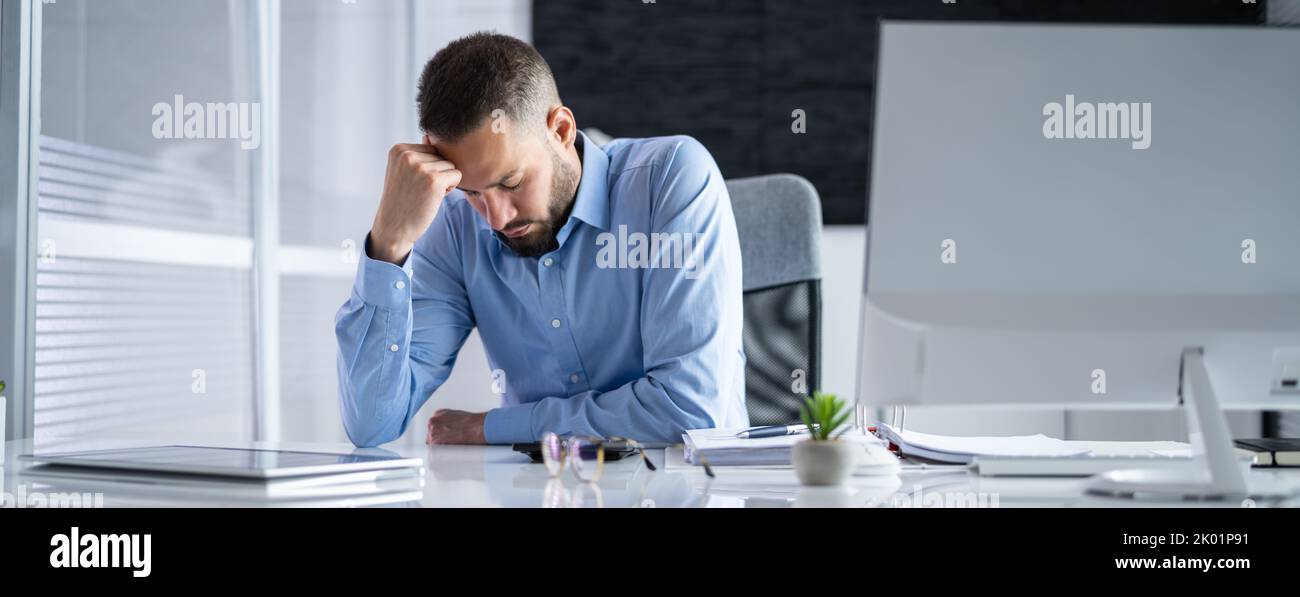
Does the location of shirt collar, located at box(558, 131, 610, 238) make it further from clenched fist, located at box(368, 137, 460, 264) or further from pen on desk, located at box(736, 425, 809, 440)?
pen on desk, located at box(736, 425, 809, 440)

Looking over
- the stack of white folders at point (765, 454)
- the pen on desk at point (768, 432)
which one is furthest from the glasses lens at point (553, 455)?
the pen on desk at point (768, 432)

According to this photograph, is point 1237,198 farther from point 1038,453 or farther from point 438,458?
point 438,458

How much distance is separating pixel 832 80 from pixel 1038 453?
2527 mm

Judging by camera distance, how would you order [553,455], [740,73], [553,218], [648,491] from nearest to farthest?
[648,491], [553,455], [553,218], [740,73]

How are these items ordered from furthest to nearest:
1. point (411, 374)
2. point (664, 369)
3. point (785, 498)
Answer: point (411, 374), point (664, 369), point (785, 498)

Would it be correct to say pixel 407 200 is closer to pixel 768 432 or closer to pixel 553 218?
pixel 553 218

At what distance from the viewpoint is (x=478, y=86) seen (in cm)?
142

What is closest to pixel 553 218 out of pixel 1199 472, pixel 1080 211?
pixel 1080 211

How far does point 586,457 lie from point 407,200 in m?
0.59

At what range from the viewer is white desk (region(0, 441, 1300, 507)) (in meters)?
0.75

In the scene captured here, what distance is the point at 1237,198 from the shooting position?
857 mm

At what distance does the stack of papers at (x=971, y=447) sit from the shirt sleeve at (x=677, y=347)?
11.1 inches
